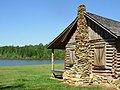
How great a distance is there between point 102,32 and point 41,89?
7.30 metres

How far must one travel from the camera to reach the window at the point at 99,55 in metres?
20.5

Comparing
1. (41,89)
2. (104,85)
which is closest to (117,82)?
(104,85)

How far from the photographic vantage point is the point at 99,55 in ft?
68.3

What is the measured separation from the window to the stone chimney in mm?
696

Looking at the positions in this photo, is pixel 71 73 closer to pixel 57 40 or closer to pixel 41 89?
pixel 41 89

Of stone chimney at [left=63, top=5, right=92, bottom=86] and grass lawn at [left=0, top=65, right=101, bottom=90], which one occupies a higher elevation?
stone chimney at [left=63, top=5, right=92, bottom=86]

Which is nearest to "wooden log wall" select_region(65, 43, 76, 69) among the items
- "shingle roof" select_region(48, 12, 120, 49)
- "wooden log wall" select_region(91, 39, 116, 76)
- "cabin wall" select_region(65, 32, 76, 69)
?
"cabin wall" select_region(65, 32, 76, 69)

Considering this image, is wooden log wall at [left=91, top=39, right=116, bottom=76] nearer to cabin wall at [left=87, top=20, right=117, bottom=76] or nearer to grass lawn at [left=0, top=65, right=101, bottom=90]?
cabin wall at [left=87, top=20, right=117, bottom=76]

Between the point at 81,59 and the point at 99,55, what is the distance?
5.50ft

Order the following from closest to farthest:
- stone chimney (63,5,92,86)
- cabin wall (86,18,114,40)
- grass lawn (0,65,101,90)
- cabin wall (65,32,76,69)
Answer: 1. grass lawn (0,65,101,90)
2. cabin wall (86,18,114,40)
3. stone chimney (63,5,92,86)
4. cabin wall (65,32,76,69)

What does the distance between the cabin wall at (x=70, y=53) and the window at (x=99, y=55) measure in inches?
149

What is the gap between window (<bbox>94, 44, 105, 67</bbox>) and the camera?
808 inches

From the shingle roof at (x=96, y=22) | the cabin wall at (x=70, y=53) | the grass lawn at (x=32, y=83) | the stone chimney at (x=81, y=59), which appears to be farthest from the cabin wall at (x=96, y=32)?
the grass lawn at (x=32, y=83)

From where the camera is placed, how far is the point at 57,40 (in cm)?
2670
